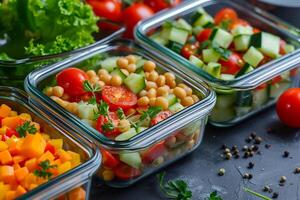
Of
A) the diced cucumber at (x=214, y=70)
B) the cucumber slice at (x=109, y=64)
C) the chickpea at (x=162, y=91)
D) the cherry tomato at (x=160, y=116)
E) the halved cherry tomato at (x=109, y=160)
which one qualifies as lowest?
the halved cherry tomato at (x=109, y=160)

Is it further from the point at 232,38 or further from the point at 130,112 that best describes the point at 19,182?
the point at 232,38

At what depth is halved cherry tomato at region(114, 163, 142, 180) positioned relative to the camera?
78.5 inches

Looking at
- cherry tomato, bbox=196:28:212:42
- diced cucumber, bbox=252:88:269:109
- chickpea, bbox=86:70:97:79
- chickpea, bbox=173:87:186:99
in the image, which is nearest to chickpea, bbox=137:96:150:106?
chickpea, bbox=173:87:186:99

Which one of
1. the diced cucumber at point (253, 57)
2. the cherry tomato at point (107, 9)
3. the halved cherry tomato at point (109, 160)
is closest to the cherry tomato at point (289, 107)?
the diced cucumber at point (253, 57)

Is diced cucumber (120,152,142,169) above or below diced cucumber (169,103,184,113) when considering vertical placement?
below

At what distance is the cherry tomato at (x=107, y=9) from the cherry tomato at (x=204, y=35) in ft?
1.41

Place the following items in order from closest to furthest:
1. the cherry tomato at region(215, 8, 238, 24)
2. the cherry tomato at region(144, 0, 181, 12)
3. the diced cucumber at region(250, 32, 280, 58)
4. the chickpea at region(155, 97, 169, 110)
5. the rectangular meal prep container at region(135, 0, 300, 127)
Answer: the chickpea at region(155, 97, 169, 110)
the rectangular meal prep container at region(135, 0, 300, 127)
the diced cucumber at region(250, 32, 280, 58)
the cherry tomato at region(215, 8, 238, 24)
the cherry tomato at region(144, 0, 181, 12)

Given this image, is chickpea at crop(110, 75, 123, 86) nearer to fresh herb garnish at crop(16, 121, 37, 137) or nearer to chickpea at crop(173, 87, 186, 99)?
chickpea at crop(173, 87, 186, 99)

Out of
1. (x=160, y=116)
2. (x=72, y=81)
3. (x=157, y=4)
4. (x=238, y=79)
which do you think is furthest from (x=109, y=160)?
(x=157, y=4)

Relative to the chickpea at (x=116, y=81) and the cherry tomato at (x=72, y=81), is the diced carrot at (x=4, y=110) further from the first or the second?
the chickpea at (x=116, y=81)

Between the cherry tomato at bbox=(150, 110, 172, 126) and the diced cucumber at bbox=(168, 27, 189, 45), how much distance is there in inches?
18.8

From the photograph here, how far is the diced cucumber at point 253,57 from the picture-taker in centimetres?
242

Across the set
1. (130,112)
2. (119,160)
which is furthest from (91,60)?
(119,160)

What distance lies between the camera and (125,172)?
2.01 meters
